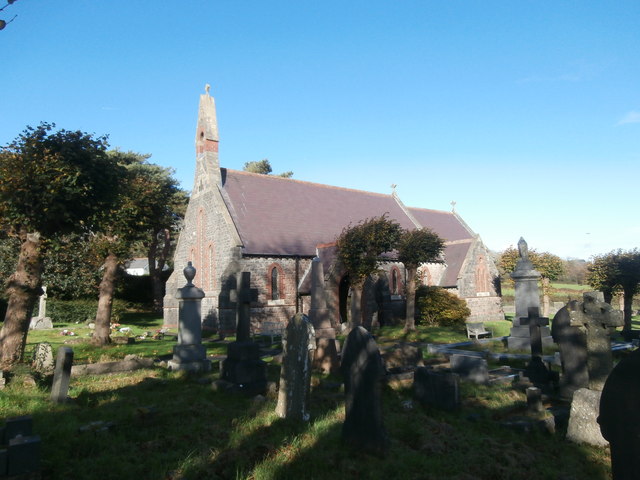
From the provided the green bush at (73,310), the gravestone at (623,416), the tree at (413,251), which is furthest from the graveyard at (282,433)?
the green bush at (73,310)

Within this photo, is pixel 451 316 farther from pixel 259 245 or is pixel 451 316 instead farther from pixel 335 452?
pixel 335 452

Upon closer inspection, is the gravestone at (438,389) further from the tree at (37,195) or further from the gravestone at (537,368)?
the tree at (37,195)

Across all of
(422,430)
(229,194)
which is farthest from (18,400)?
(229,194)

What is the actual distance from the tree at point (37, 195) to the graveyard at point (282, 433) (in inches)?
77.8

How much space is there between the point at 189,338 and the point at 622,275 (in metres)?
21.1

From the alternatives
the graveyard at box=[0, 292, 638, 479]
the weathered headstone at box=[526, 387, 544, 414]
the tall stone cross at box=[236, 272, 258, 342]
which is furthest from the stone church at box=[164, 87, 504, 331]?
the weathered headstone at box=[526, 387, 544, 414]

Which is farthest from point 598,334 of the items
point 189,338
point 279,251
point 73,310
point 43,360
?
point 73,310

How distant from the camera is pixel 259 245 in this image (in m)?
23.5

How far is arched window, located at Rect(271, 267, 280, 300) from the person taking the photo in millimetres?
23609

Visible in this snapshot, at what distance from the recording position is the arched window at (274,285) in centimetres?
2361

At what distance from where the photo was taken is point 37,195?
1026 centimetres

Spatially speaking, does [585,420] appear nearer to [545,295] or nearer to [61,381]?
[61,381]

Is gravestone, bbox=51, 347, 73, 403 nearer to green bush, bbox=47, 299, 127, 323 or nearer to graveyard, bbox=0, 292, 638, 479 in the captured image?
graveyard, bbox=0, 292, 638, 479

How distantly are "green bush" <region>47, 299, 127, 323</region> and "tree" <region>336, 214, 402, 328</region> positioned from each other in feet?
54.1
